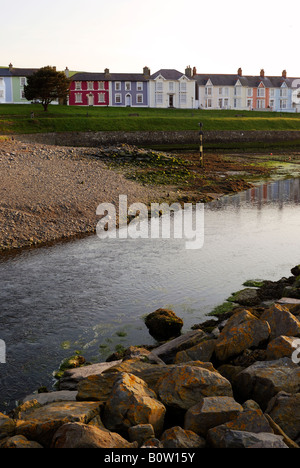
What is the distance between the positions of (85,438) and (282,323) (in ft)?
18.2

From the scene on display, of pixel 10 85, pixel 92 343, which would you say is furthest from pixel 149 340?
pixel 10 85

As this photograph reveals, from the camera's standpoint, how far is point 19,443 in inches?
281

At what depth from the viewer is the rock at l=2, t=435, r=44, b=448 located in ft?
23.3

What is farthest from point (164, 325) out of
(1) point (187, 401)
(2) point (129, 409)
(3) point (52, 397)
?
(2) point (129, 409)

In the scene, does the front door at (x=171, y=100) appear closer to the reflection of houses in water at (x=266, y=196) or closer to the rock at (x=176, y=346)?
the reflection of houses in water at (x=266, y=196)

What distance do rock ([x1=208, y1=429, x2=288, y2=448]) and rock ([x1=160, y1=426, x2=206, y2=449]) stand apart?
13.5 inches

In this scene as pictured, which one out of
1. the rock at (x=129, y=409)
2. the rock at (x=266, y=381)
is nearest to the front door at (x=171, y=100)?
the rock at (x=266, y=381)

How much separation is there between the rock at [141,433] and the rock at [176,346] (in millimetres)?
3933

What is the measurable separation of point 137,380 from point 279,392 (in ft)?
7.57

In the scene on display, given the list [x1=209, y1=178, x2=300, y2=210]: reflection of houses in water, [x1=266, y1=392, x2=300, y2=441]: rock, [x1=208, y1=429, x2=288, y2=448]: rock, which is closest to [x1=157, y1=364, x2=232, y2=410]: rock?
[x1=266, y1=392, x2=300, y2=441]: rock

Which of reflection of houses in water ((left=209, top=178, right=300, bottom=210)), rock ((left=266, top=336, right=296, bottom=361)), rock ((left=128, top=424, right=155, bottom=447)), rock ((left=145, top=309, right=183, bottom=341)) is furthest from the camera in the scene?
reflection of houses in water ((left=209, top=178, right=300, bottom=210))

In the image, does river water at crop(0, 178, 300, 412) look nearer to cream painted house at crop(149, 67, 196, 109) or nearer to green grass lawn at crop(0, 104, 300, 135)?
green grass lawn at crop(0, 104, 300, 135)

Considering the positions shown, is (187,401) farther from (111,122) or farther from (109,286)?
(111,122)

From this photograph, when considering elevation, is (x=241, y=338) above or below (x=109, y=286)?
above
